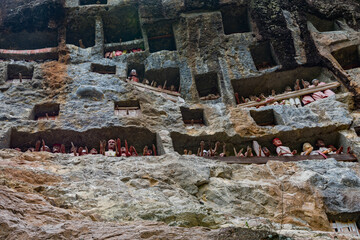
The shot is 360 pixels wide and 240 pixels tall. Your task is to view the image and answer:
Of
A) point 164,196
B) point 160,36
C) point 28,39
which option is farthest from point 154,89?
point 164,196

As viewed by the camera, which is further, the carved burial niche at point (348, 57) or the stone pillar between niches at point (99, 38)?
the stone pillar between niches at point (99, 38)

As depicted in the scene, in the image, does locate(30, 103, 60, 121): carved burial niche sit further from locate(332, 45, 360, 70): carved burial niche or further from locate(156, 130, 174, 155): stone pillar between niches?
locate(332, 45, 360, 70): carved burial niche

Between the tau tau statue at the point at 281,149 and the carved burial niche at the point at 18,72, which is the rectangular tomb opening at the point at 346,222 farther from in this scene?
the carved burial niche at the point at 18,72

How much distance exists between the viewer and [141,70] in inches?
646

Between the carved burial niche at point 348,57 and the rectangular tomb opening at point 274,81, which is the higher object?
the carved burial niche at point 348,57

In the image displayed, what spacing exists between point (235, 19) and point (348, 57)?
549 centimetres

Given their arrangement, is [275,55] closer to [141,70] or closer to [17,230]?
[141,70]

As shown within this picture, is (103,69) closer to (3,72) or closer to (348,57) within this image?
(3,72)

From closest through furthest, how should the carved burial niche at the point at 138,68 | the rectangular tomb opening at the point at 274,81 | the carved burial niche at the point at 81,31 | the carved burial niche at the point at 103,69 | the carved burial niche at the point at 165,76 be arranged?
the rectangular tomb opening at the point at 274,81, the carved burial niche at the point at 103,69, the carved burial niche at the point at 165,76, the carved burial niche at the point at 138,68, the carved burial niche at the point at 81,31

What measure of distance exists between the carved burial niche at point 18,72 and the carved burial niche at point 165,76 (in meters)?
4.57

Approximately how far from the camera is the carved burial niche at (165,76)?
15748 mm

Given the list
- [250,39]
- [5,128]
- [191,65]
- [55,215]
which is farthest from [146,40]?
[55,215]

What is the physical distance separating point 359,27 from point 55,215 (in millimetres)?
16607

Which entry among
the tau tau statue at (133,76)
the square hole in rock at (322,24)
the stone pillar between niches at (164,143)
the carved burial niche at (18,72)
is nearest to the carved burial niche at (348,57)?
the square hole in rock at (322,24)
